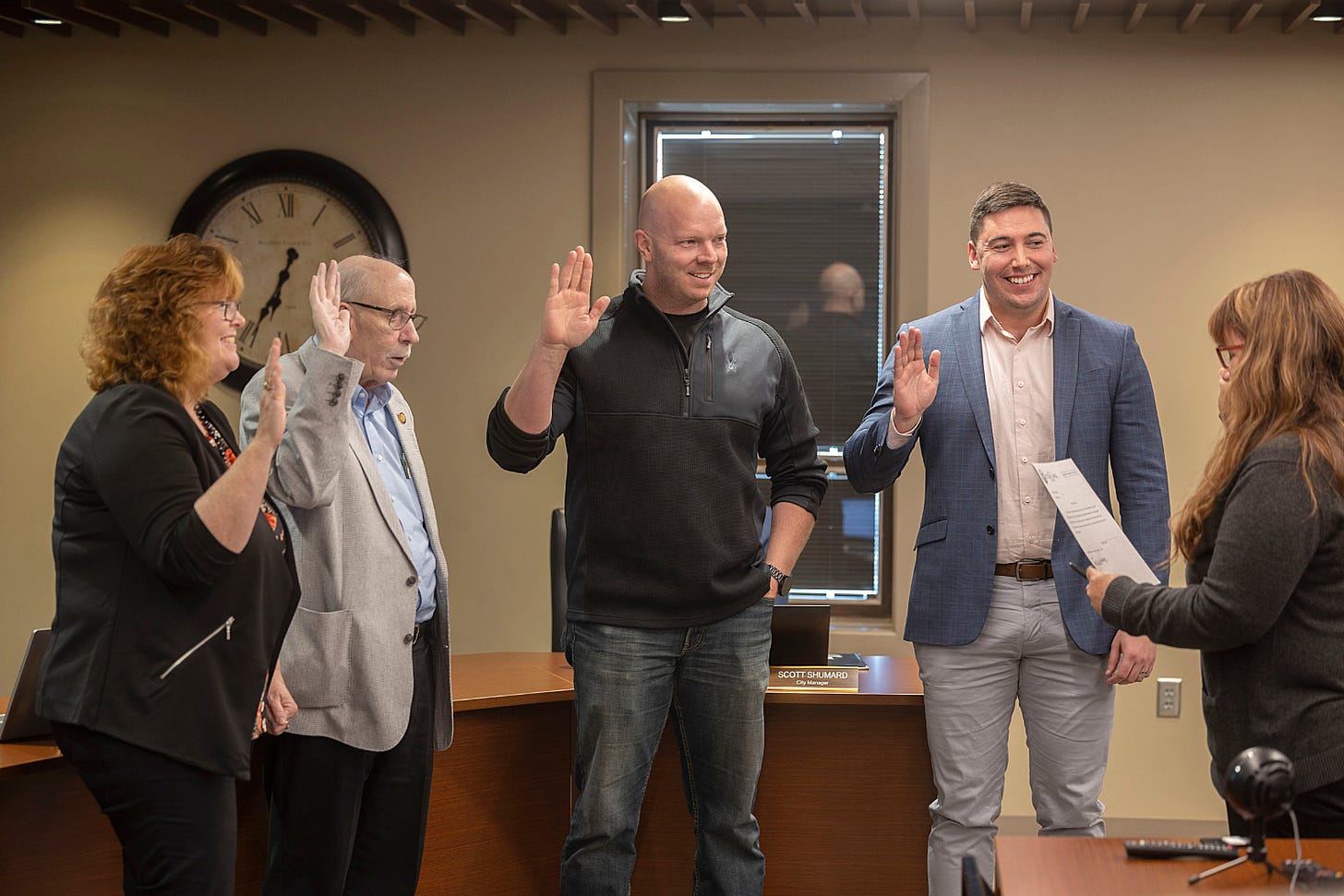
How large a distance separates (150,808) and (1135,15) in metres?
3.85

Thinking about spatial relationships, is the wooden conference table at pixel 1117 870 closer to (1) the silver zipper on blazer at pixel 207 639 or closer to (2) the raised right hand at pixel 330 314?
(1) the silver zipper on blazer at pixel 207 639

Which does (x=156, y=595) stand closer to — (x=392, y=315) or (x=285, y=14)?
(x=392, y=315)

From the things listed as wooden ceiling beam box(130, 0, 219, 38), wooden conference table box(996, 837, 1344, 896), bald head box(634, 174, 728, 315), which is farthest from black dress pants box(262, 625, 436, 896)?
wooden ceiling beam box(130, 0, 219, 38)

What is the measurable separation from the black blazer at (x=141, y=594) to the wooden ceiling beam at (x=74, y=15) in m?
3.05

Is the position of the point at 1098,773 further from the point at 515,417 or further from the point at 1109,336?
the point at 515,417

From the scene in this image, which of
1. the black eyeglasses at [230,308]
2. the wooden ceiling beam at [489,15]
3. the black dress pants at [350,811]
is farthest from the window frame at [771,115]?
the black eyeglasses at [230,308]

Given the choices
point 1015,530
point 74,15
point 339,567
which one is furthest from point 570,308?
point 74,15

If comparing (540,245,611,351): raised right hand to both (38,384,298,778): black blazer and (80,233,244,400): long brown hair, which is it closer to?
(80,233,244,400): long brown hair

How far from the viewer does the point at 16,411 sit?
4770mm

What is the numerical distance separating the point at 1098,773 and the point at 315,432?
1.74 metres

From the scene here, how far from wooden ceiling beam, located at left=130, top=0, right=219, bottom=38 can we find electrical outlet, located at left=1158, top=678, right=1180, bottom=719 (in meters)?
4.27

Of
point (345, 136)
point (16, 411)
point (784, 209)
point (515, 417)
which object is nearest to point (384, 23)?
point (345, 136)

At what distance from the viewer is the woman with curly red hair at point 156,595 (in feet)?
5.79

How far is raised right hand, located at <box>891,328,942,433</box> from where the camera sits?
8.16ft
